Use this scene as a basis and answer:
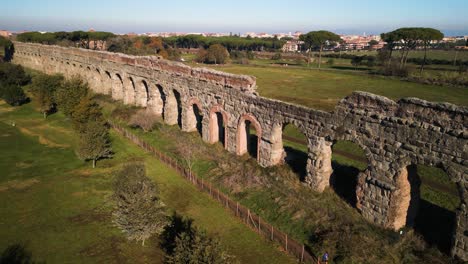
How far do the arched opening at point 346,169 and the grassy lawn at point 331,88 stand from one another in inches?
543

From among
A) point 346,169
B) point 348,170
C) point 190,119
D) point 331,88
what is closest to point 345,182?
point 348,170

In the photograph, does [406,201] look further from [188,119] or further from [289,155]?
[188,119]

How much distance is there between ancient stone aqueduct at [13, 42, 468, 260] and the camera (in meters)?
11.8

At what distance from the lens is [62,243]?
14.5 m

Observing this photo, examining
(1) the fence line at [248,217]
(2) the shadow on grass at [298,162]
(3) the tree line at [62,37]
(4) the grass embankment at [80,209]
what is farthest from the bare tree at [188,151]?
(3) the tree line at [62,37]

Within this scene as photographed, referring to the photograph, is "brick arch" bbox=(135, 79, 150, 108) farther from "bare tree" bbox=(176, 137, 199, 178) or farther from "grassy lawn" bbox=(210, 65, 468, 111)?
"grassy lawn" bbox=(210, 65, 468, 111)

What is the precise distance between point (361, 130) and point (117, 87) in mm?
28672

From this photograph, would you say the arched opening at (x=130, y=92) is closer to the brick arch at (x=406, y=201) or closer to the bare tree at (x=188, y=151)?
the bare tree at (x=188, y=151)

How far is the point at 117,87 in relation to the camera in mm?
37156

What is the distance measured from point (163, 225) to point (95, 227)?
11.8ft

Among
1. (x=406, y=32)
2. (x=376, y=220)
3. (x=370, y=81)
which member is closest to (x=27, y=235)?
(x=376, y=220)

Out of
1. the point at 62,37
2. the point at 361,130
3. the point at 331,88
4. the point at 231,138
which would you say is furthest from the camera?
the point at 62,37

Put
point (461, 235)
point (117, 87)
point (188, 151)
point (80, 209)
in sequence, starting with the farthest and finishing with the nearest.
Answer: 1. point (117, 87)
2. point (188, 151)
3. point (80, 209)
4. point (461, 235)

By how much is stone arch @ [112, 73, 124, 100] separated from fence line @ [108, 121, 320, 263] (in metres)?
16.0
